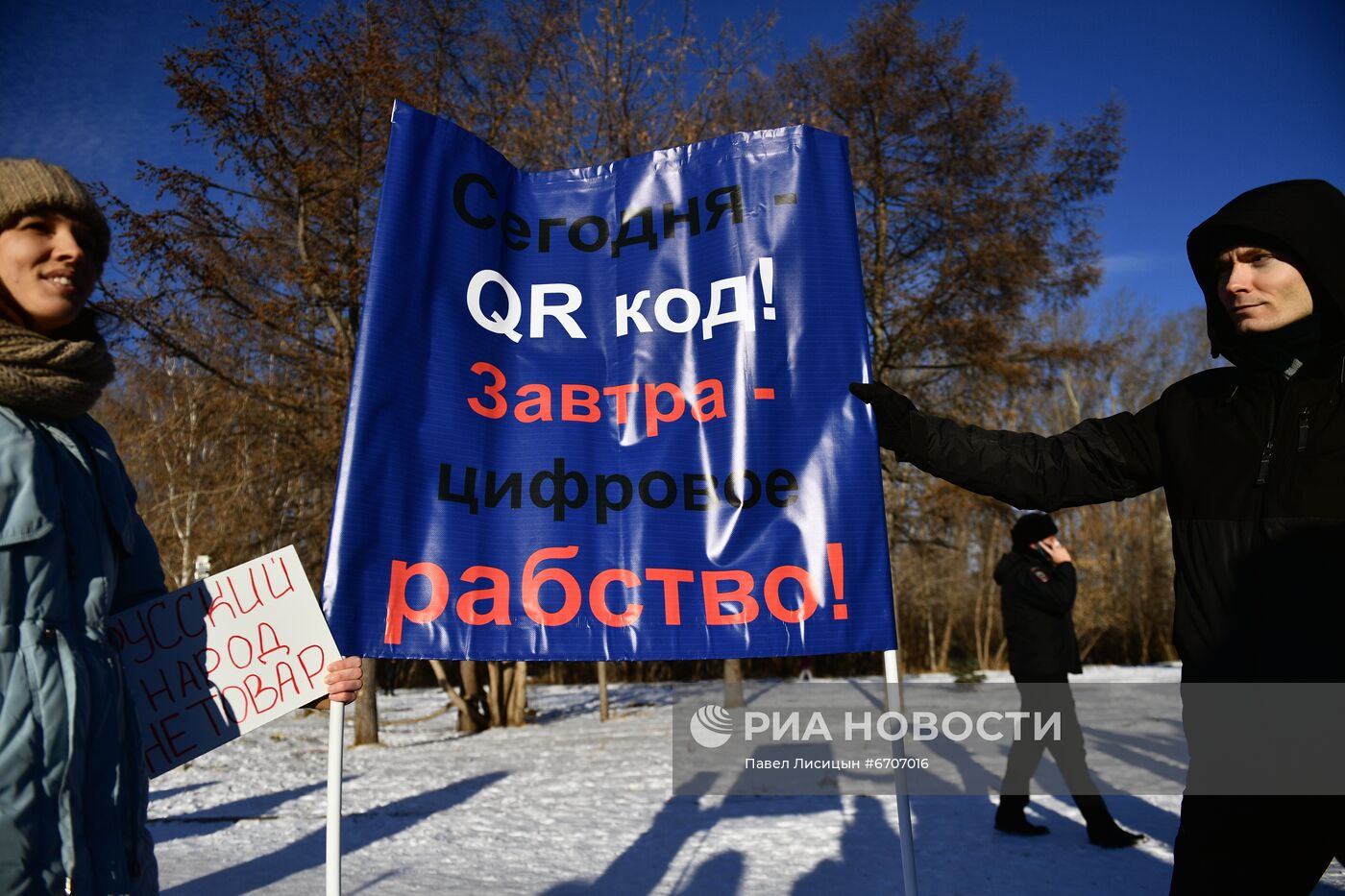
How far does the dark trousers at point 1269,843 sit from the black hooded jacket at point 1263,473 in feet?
0.82

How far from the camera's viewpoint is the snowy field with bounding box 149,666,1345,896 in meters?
4.77

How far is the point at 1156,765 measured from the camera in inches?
314

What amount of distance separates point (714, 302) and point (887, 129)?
1198 centimetres

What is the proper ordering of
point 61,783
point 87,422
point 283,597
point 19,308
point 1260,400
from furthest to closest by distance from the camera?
point 283,597 → point 1260,400 → point 87,422 → point 19,308 → point 61,783

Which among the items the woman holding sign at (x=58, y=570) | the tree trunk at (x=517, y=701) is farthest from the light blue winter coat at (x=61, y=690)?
the tree trunk at (x=517, y=701)

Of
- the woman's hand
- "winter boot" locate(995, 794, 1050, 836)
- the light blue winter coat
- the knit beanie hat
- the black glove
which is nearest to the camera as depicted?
the light blue winter coat

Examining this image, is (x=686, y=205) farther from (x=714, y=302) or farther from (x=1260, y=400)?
(x=1260, y=400)

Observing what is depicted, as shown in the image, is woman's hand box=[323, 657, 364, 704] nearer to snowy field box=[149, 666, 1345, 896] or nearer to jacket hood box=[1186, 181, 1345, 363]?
jacket hood box=[1186, 181, 1345, 363]

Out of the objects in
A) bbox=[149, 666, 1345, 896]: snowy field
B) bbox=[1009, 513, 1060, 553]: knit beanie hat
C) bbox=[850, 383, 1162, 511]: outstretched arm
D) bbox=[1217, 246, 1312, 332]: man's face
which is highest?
bbox=[1217, 246, 1312, 332]: man's face

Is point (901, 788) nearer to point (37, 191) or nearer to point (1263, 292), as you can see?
point (1263, 292)

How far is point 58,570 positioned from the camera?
1.58 m

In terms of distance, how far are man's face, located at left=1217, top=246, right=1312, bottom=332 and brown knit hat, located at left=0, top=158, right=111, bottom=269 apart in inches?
93.7

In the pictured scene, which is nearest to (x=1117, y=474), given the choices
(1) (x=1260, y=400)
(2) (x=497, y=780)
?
(1) (x=1260, y=400)
